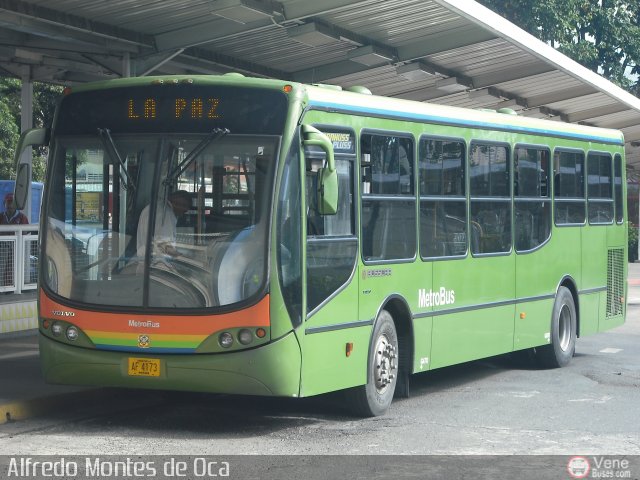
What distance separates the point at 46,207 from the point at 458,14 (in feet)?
26.3

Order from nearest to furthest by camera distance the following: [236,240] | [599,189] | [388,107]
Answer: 1. [236,240]
2. [388,107]
3. [599,189]

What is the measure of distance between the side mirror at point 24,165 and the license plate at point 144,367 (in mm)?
1708

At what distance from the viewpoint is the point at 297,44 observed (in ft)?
59.4

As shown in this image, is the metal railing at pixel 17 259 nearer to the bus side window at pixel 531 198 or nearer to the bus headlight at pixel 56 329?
the bus side window at pixel 531 198

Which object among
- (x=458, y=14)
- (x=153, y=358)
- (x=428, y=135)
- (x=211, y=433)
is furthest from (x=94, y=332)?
(x=458, y=14)

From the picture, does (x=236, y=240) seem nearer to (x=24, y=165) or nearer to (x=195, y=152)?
(x=195, y=152)

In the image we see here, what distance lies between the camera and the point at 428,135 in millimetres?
12234

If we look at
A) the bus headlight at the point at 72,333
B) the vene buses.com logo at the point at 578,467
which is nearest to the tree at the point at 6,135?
the bus headlight at the point at 72,333

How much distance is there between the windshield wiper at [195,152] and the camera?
32.8 feet

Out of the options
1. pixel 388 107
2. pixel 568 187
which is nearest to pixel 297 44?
pixel 568 187

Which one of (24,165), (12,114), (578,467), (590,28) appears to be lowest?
(578,467)

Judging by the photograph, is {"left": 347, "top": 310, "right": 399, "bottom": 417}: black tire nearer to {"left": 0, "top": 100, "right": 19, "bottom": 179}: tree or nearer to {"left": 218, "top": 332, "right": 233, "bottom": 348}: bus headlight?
{"left": 218, "top": 332, "right": 233, "bottom": 348}: bus headlight

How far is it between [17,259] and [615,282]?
26.9 feet

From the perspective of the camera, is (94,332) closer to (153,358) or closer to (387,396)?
(153,358)
